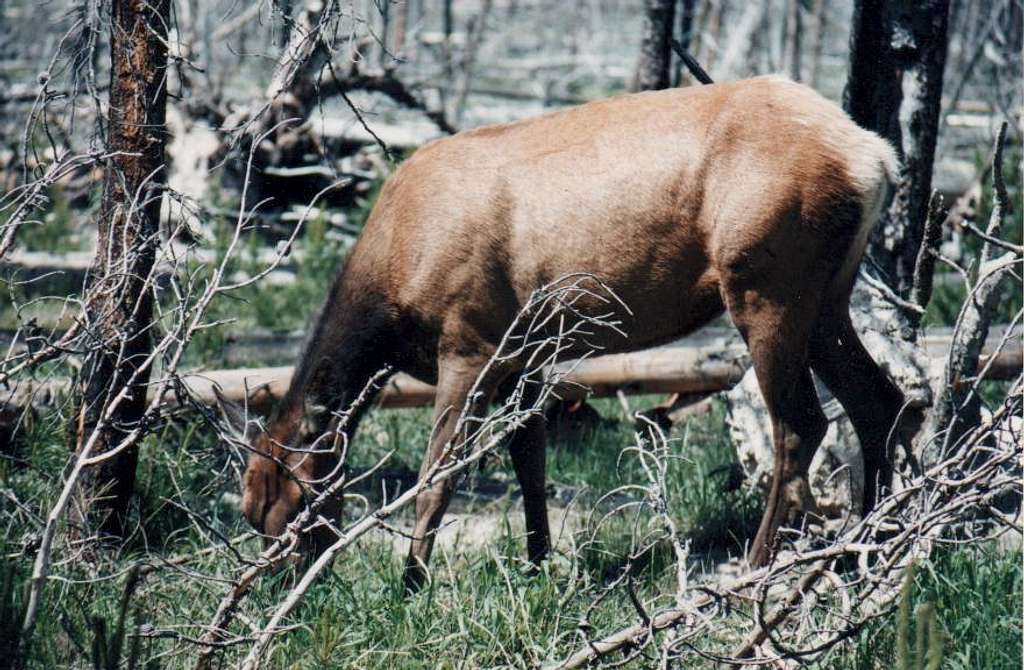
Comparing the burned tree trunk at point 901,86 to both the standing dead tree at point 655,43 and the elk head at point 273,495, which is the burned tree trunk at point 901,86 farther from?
the elk head at point 273,495

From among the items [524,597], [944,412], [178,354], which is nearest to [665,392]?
[944,412]

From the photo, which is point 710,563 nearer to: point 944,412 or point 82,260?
point 944,412

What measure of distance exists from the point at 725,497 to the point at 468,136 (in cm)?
215

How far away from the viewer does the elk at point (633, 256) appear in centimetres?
486

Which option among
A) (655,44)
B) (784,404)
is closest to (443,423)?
(784,404)

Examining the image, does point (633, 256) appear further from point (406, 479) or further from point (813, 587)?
point (406, 479)

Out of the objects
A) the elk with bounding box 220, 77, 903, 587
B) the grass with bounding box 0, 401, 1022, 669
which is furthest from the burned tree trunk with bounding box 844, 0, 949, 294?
the grass with bounding box 0, 401, 1022, 669

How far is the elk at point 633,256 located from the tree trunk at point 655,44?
2753 mm

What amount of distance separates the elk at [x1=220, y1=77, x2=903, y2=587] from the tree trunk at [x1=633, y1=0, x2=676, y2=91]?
9.03 ft

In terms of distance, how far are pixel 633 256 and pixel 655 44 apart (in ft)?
10.7

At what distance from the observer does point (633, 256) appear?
16.9 ft

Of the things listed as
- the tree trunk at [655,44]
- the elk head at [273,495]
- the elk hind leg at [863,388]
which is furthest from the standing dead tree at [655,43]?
the elk head at [273,495]

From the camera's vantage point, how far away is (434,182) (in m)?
5.38

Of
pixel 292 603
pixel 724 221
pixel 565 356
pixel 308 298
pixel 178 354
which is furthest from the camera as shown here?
pixel 308 298
